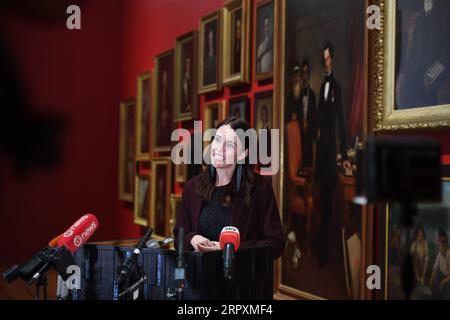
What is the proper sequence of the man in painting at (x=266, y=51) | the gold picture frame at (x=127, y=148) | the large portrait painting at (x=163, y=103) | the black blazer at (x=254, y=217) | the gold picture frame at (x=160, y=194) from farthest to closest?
1. the gold picture frame at (x=127, y=148)
2. the large portrait painting at (x=163, y=103)
3. the gold picture frame at (x=160, y=194)
4. the man in painting at (x=266, y=51)
5. the black blazer at (x=254, y=217)

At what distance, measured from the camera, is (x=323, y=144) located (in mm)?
3199

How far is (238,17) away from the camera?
4.13m

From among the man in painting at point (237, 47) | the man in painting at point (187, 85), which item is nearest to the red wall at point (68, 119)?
the man in painting at point (187, 85)

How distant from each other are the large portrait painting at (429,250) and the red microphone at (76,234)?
1331 millimetres

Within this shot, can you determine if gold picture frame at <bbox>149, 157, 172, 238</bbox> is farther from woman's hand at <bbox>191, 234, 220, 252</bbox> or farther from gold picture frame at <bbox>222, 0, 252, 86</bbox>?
woman's hand at <bbox>191, 234, 220, 252</bbox>

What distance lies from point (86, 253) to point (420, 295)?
1.52m

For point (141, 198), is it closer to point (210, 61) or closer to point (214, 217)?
point (210, 61)

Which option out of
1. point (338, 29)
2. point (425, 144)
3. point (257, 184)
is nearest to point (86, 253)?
point (257, 184)

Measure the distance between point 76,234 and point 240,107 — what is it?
2.26 m

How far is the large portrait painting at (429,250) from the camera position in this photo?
2453mm

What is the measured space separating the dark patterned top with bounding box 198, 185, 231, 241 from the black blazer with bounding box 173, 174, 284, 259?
29 mm

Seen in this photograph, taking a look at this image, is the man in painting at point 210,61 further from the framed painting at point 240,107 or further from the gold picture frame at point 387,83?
the gold picture frame at point 387,83

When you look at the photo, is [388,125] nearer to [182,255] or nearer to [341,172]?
[341,172]

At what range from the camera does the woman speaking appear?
2.62m
